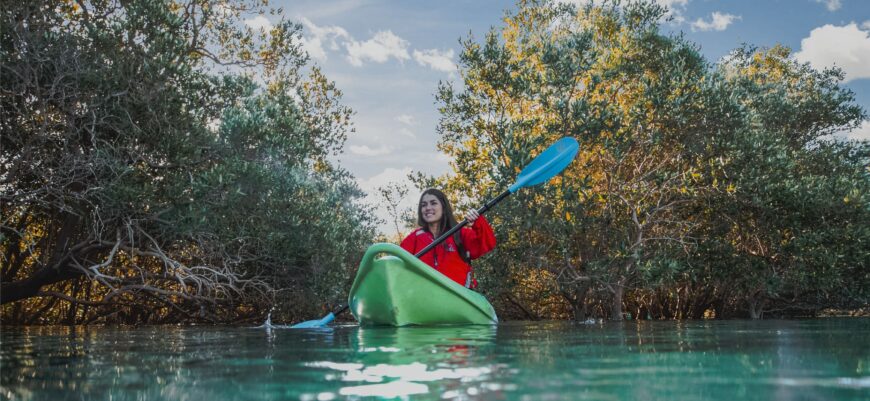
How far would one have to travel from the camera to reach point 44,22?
27.0 ft

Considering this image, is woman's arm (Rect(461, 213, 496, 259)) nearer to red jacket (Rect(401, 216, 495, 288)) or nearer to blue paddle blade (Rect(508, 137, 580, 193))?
red jacket (Rect(401, 216, 495, 288))

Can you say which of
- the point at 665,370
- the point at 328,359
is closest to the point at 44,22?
the point at 328,359

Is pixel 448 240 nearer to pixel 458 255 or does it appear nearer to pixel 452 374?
pixel 458 255

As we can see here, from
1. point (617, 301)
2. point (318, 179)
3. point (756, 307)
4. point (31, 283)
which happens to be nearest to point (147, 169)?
point (31, 283)

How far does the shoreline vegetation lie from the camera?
8.16m

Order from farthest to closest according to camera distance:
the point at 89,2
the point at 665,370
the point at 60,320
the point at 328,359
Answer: the point at 60,320, the point at 89,2, the point at 328,359, the point at 665,370

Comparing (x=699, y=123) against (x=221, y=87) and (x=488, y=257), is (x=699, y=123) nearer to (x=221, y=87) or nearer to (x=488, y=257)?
(x=488, y=257)

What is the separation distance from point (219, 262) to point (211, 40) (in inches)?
155

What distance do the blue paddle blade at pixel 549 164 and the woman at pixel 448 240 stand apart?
866mm

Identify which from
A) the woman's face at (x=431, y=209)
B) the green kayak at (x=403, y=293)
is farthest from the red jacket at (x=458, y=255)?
the green kayak at (x=403, y=293)

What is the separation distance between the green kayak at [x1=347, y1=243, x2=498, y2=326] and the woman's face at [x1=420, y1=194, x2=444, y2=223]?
1246mm

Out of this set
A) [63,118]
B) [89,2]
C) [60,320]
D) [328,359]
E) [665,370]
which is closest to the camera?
[665,370]

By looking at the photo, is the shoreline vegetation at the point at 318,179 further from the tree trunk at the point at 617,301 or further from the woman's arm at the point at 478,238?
the woman's arm at the point at 478,238

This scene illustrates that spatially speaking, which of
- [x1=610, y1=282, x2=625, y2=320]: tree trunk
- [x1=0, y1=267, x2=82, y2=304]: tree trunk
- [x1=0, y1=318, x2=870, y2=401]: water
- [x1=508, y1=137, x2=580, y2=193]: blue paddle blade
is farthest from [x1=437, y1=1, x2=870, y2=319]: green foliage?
[x1=0, y1=318, x2=870, y2=401]: water
